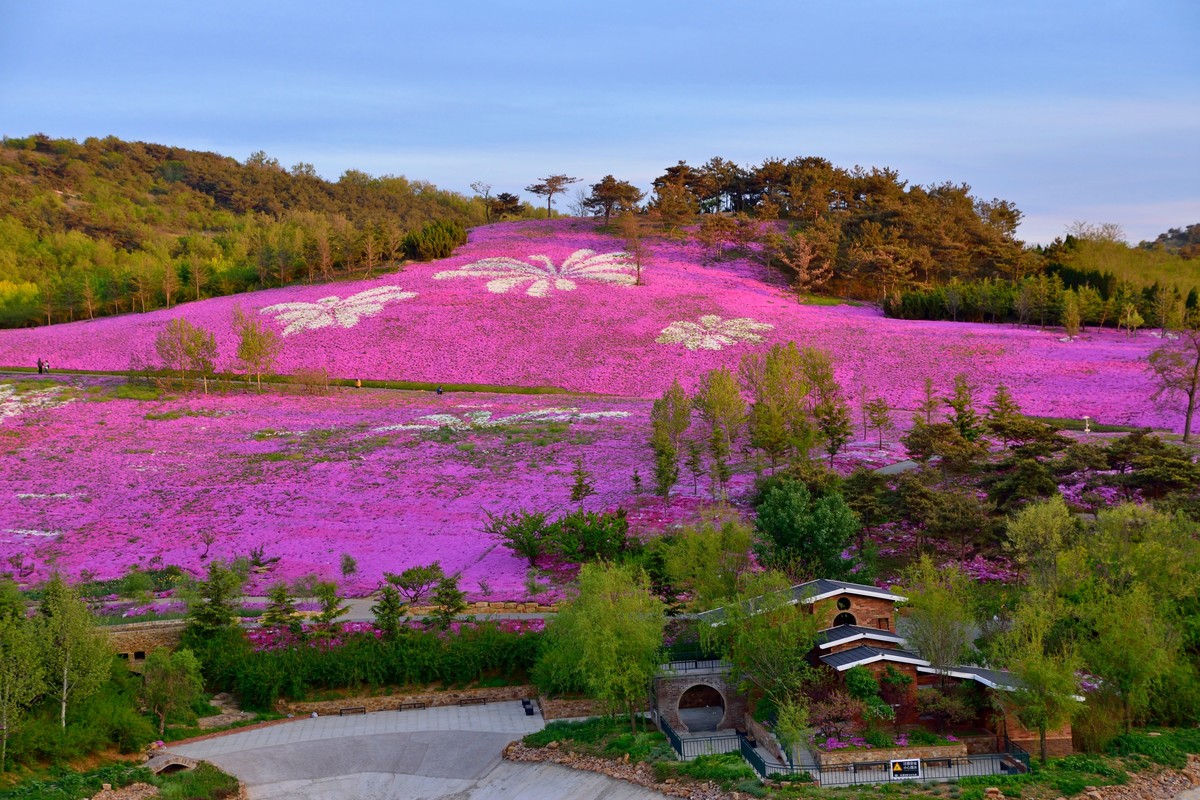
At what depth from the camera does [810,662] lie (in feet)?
105

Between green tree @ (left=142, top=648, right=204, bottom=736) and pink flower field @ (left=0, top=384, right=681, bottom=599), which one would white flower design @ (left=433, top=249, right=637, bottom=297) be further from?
green tree @ (left=142, top=648, right=204, bottom=736)

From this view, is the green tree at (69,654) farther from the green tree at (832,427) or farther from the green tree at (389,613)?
the green tree at (832,427)

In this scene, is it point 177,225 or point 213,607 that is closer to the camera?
point 213,607

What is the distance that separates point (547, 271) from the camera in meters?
92.6

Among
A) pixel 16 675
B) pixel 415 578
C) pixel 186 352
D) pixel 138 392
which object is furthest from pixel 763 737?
pixel 186 352

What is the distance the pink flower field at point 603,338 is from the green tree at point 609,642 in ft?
104

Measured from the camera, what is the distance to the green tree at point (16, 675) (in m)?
29.4

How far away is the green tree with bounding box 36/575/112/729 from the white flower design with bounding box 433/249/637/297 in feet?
183

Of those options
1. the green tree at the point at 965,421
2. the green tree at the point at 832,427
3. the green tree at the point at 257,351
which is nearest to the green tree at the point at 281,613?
the green tree at the point at 832,427

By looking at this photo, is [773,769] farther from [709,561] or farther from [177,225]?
[177,225]

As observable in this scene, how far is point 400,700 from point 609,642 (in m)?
8.13

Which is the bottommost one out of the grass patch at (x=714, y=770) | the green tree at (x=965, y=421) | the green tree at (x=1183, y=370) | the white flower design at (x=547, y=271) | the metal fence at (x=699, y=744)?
the metal fence at (x=699, y=744)

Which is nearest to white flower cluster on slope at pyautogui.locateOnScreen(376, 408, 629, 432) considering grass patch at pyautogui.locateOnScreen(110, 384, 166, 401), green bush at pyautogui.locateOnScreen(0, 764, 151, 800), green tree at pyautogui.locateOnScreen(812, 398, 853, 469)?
green tree at pyautogui.locateOnScreen(812, 398, 853, 469)

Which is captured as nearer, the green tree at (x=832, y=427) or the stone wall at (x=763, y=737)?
the stone wall at (x=763, y=737)
